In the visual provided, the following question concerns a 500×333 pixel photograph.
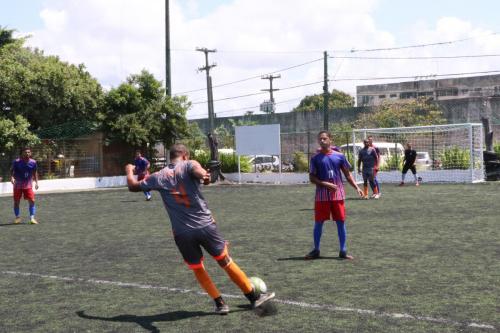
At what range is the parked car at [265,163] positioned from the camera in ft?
120

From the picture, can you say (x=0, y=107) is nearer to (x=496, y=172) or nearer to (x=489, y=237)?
(x=496, y=172)

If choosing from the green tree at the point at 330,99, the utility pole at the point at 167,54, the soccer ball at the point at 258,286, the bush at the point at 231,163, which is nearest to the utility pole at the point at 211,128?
the bush at the point at 231,163

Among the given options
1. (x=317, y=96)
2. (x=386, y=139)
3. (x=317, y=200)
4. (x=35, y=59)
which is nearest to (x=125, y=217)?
(x=317, y=200)

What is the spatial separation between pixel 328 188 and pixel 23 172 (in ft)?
30.7

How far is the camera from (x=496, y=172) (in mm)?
28734

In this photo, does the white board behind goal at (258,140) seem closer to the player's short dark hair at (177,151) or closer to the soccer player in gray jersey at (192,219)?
the player's short dark hair at (177,151)

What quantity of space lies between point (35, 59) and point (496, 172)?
86.1 ft

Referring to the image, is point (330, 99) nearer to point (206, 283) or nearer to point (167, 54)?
point (167, 54)

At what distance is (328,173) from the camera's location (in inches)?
379

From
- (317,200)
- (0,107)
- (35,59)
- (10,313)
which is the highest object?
(35,59)

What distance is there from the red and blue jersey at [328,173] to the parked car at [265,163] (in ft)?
84.0

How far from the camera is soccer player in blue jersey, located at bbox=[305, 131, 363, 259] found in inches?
376

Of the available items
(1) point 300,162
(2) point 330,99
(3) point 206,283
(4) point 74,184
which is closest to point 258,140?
(1) point 300,162

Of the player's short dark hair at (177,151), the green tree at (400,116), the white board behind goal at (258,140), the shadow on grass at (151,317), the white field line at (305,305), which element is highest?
the green tree at (400,116)
